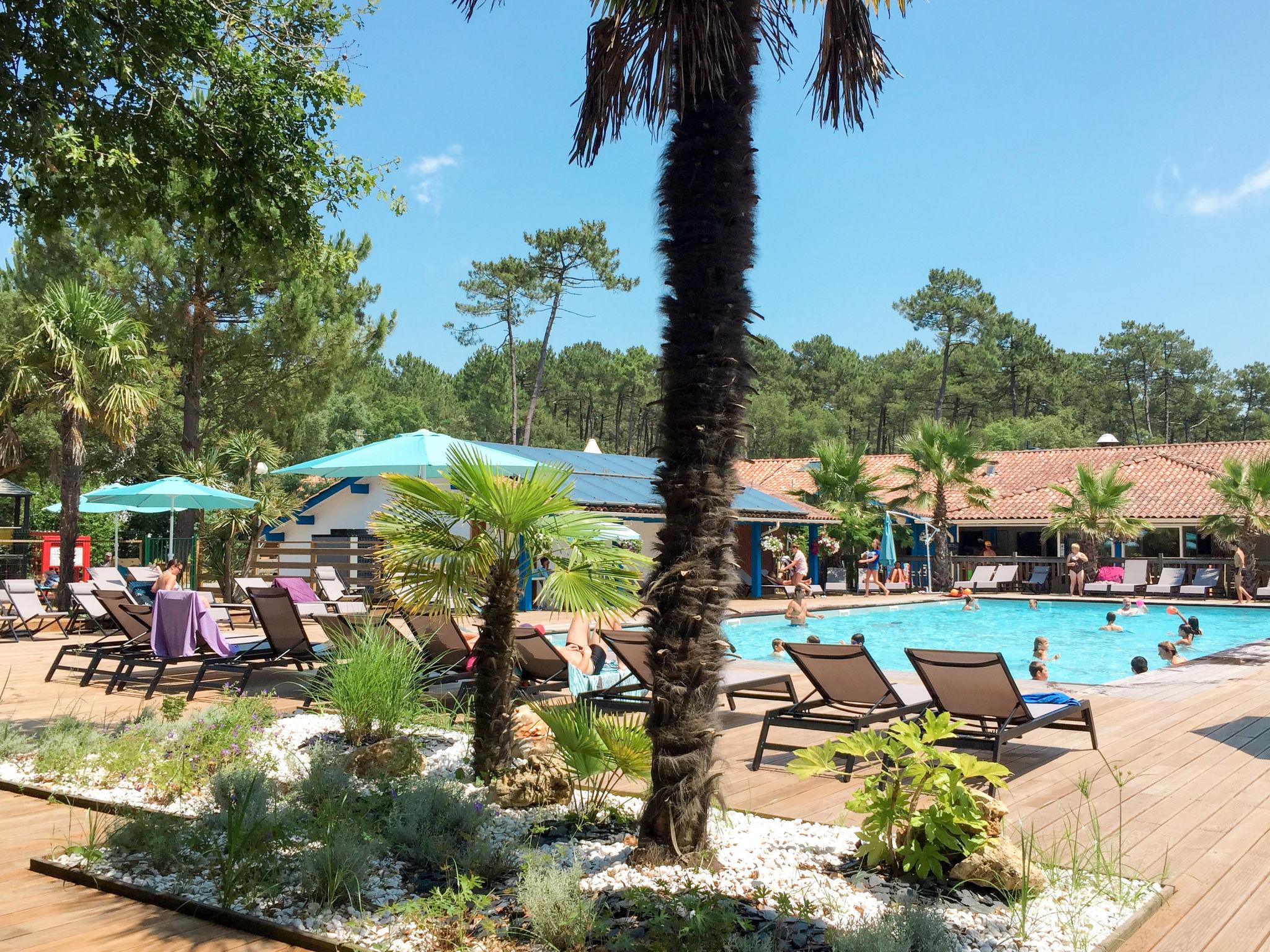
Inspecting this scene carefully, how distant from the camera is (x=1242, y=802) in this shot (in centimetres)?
518

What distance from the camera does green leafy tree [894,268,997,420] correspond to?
53.2m

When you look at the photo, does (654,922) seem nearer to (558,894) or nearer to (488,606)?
(558,894)

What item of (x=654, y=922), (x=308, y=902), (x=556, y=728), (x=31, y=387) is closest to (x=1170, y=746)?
(x=556, y=728)

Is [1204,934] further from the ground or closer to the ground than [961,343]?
closer to the ground

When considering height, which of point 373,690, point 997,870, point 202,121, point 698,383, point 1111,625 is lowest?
point 1111,625

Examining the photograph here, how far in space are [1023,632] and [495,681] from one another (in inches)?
718

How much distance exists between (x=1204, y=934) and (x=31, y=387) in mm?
17197

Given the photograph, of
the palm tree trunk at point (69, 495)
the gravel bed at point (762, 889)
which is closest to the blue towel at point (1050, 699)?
the gravel bed at point (762, 889)

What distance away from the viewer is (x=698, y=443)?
3.94 meters

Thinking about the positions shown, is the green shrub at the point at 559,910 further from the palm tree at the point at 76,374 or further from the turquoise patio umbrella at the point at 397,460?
the palm tree at the point at 76,374

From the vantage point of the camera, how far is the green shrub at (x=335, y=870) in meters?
3.71

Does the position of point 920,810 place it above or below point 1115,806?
above

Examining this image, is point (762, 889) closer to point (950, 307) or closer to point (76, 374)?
point (76, 374)

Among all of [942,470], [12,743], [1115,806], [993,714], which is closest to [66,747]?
[12,743]
